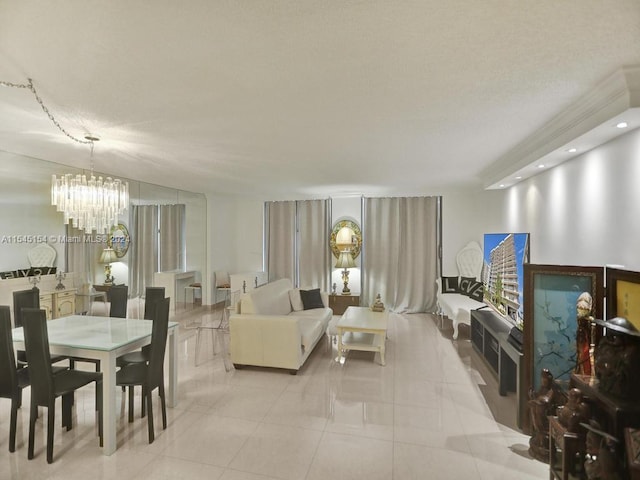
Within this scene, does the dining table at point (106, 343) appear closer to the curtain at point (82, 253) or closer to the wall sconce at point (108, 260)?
the curtain at point (82, 253)

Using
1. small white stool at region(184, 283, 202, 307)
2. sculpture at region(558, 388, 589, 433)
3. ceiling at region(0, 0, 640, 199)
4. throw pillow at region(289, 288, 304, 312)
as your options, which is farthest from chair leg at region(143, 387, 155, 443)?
small white stool at region(184, 283, 202, 307)

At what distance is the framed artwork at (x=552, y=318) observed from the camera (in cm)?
228

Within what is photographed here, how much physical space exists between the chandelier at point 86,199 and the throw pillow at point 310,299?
306cm

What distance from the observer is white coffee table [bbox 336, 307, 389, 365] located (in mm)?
3934

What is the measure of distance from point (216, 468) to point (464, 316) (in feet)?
12.6

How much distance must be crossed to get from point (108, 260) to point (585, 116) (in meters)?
5.93

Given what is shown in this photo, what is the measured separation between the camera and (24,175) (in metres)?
3.75

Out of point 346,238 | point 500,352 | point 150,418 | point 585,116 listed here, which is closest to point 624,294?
point 585,116

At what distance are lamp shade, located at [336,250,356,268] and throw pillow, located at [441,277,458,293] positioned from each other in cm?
181

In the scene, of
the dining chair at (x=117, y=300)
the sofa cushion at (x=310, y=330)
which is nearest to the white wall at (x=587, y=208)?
the sofa cushion at (x=310, y=330)

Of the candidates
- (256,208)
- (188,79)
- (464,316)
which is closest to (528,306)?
(464,316)

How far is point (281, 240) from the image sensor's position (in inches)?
286

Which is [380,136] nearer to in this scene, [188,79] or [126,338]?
[188,79]

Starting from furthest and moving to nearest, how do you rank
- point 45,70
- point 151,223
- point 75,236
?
point 151,223
point 75,236
point 45,70
